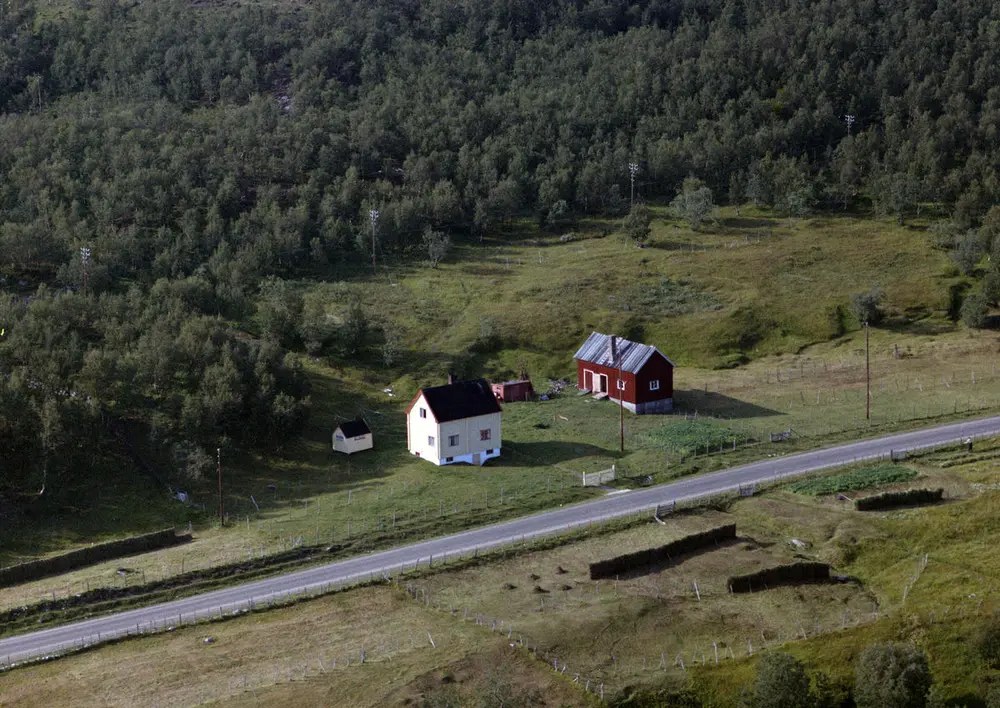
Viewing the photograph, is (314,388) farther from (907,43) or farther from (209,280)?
(907,43)

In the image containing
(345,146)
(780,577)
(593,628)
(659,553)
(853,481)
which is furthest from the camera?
(345,146)

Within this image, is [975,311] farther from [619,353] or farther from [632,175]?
[632,175]

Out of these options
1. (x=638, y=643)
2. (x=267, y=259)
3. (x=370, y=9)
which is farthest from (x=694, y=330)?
(x=370, y=9)

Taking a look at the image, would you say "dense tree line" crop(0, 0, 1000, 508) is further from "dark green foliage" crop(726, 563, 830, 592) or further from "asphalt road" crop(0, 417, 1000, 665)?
"dark green foliage" crop(726, 563, 830, 592)

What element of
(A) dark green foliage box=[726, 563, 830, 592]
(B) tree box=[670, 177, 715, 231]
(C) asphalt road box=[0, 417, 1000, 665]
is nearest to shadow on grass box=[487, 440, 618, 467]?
(C) asphalt road box=[0, 417, 1000, 665]

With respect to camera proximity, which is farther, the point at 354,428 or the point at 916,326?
the point at 916,326

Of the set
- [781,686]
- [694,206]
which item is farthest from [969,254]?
[781,686]
